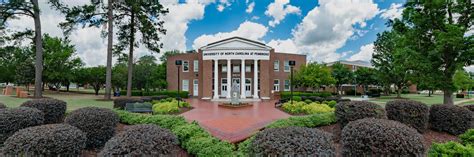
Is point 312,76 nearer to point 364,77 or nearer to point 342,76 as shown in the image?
point 342,76

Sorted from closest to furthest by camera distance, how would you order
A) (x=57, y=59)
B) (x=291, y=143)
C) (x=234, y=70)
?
(x=291, y=143) < (x=234, y=70) < (x=57, y=59)

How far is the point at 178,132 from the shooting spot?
6.43m

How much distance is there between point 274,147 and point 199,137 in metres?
3.12

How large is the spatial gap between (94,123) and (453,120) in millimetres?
10307

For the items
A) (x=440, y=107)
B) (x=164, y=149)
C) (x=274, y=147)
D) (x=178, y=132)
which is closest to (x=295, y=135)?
(x=274, y=147)

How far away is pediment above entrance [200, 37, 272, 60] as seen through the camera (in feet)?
81.3

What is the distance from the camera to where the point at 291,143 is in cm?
354

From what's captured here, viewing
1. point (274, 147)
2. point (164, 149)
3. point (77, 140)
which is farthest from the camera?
point (77, 140)

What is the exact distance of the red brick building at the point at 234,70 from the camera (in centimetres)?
2517

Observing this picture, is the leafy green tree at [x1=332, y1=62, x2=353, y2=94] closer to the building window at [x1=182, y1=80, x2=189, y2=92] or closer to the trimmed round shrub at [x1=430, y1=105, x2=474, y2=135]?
the building window at [x1=182, y1=80, x2=189, y2=92]

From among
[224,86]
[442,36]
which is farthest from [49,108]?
[224,86]

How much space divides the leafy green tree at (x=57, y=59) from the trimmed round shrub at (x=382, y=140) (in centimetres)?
3808

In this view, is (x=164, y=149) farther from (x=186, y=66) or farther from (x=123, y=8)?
(x=186, y=66)

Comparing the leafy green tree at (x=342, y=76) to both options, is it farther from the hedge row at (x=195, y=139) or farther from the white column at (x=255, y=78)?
the hedge row at (x=195, y=139)
